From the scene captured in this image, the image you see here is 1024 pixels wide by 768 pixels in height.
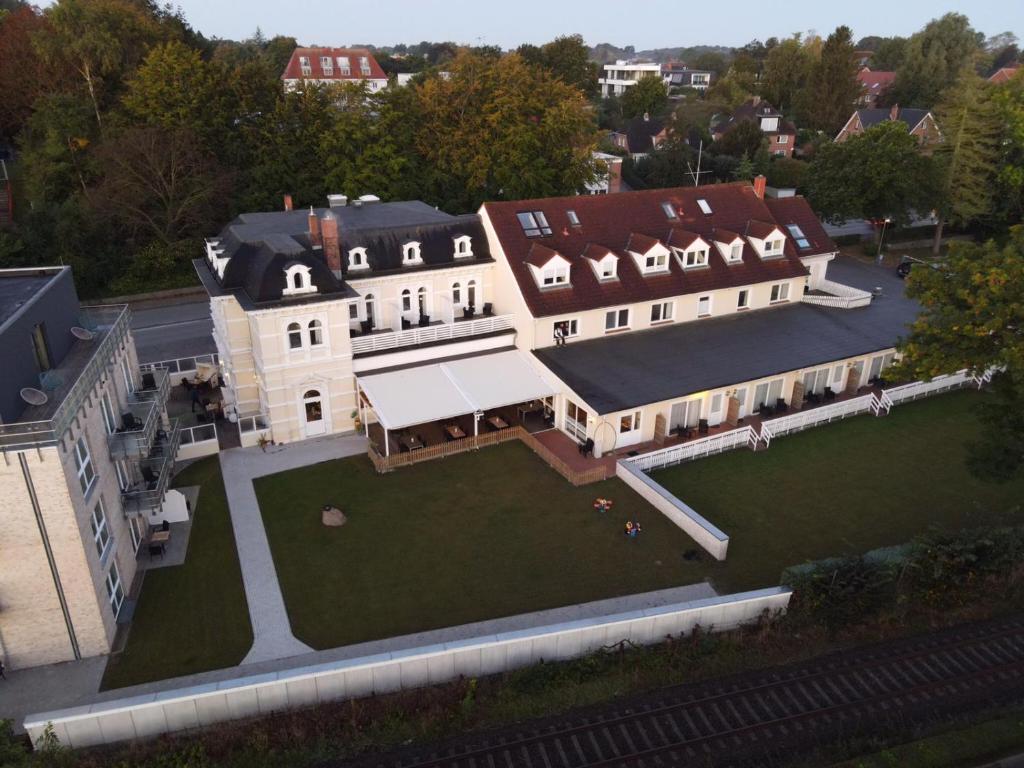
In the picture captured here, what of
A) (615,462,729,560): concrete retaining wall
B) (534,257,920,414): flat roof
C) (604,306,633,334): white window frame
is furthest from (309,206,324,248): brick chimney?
(615,462,729,560): concrete retaining wall

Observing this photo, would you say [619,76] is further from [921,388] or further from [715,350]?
[715,350]

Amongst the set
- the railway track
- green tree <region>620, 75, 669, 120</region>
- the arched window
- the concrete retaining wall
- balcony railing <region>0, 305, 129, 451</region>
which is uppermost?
green tree <region>620, 75, 669, 120</region>

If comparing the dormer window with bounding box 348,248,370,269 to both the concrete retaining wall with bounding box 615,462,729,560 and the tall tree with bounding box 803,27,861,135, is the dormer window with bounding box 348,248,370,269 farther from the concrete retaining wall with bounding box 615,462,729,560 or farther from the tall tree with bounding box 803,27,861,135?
the tall tree with bounding box 803,27,861,135

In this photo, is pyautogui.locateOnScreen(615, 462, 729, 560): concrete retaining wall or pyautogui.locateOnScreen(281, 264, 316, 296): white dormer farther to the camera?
pyautogui.locateOnScreen(281, 264, 316, 296): white dormer

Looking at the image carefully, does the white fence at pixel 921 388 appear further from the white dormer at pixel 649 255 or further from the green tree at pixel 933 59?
the green tree at pixel 933 59

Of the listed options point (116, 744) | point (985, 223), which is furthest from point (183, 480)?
point (985, 223)

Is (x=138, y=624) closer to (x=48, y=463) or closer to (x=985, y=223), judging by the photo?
(x=48, y=463)

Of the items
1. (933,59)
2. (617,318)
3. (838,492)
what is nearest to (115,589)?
(617,318)
